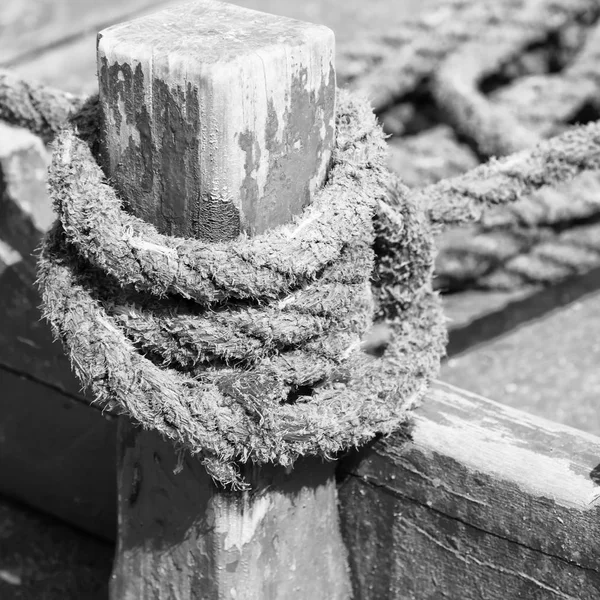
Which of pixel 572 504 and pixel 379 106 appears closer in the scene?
pixel 572 504

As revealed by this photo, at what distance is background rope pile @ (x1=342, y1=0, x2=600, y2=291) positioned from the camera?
1706 mm

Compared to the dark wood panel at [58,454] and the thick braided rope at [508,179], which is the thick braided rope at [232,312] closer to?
the thick braided rope at [508,179]

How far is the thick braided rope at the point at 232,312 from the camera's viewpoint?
2.43ft

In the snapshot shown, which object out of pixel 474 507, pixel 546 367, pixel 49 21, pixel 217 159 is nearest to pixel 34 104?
pixel 217 159

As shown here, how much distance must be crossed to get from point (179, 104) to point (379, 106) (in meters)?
1.26

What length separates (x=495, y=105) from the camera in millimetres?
1834

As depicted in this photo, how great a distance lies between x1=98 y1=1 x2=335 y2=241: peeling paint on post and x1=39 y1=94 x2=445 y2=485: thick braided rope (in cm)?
2

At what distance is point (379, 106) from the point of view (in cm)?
191

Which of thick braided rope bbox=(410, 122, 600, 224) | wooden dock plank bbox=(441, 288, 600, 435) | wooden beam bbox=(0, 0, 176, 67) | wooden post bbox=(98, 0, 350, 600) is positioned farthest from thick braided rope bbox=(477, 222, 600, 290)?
wooden beam bbox=(0, 0, 176, 67)

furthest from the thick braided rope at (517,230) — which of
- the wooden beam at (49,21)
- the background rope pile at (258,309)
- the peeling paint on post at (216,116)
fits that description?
the wooden beam at (49,21)

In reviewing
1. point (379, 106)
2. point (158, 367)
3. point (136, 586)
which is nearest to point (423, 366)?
point (158, 367)

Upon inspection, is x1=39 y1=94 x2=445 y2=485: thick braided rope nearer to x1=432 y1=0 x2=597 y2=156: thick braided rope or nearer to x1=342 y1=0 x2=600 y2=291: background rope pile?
x1=342 y1=0 x2=600 y2=291: background rope pile

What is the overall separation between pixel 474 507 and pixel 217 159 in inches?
16.2

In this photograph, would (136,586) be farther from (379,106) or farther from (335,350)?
(379,106)
